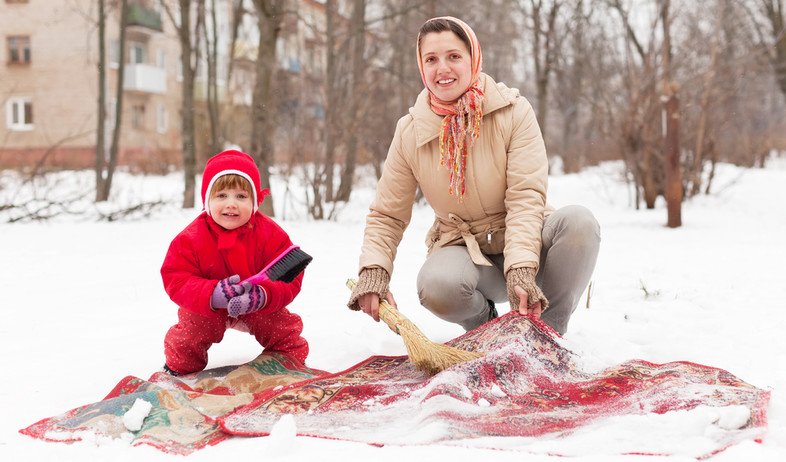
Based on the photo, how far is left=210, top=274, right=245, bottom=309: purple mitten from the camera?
2.44 metres

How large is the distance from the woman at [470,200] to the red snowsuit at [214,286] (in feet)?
1.11

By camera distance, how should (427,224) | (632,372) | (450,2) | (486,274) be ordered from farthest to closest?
(450,2) → (427,224) → (486,274) → (632,372)

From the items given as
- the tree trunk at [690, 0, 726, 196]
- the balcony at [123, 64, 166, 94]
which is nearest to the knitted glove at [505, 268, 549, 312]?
the tree trunk at [690, 0, 726, 196]

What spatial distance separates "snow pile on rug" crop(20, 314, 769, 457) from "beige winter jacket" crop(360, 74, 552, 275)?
40 centimetres

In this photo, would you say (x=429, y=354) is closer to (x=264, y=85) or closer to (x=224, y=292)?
(x=224, y=292)

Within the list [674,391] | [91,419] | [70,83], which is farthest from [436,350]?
[70,83]

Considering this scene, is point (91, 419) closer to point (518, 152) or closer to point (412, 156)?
point (412, 156)

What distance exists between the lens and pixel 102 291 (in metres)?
4.28

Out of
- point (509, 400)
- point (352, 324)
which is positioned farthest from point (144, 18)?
point (509, 400)

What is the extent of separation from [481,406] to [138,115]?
2339cm

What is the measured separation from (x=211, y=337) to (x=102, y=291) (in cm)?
197

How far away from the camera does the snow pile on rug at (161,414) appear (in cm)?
191

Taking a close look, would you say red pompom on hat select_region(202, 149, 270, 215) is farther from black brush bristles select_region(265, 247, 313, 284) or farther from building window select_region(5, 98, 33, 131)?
building window select_region(5, 98, 33, 131)

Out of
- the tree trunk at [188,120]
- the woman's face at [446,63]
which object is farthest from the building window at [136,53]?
the woman's face at [446,63]
